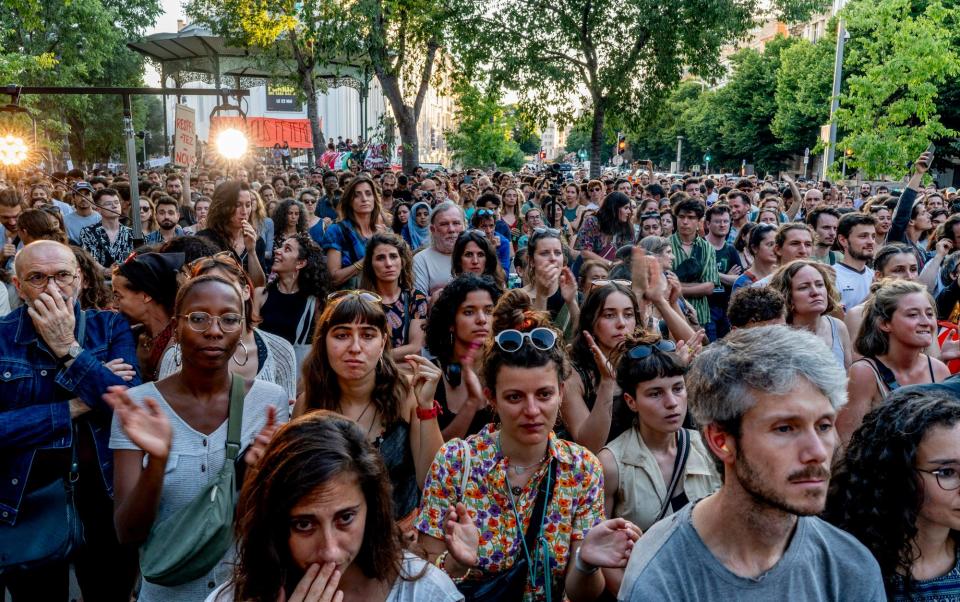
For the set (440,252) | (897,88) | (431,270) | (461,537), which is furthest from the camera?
(897,88)

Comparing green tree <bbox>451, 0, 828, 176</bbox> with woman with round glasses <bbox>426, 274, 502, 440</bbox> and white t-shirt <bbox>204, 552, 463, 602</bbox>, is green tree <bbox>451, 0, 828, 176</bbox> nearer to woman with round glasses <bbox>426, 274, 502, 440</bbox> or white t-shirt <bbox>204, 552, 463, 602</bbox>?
woman with round glasses <bbox>426, 274, 502, 440</bbox>

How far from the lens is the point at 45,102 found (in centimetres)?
3912

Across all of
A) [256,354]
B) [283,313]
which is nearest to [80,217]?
[283,313]

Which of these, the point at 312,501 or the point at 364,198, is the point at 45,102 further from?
the point at 312,501

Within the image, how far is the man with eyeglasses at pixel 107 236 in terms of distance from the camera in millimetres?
8766

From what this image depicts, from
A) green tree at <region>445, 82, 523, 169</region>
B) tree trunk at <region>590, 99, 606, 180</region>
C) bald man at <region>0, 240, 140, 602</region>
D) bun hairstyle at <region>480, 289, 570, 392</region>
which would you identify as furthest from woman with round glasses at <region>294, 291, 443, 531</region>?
green tree at <region>445, 82, 523, 169</region>

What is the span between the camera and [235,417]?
3.19 meters

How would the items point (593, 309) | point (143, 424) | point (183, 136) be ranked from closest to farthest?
point (143, 424) < point (593, 309) < point (183, 136)

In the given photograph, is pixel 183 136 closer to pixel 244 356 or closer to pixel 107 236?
pixel 107 236

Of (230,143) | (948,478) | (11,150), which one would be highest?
(230,143)

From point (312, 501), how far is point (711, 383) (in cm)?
113

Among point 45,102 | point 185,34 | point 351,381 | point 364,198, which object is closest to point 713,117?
point 185,34

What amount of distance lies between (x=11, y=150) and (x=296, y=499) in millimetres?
9280

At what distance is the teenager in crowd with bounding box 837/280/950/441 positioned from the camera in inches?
172
